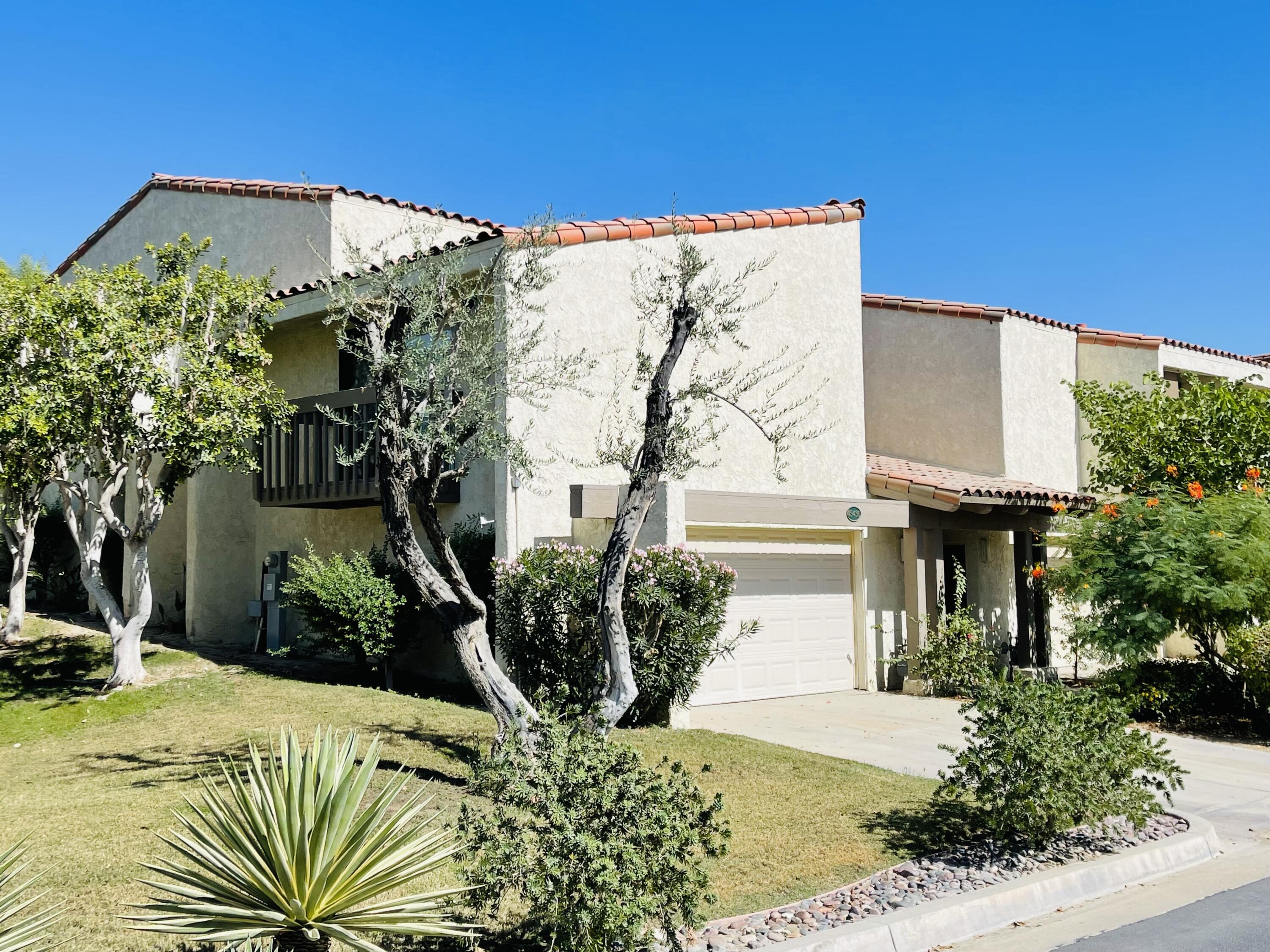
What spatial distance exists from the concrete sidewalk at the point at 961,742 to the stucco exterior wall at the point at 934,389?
5.11 m

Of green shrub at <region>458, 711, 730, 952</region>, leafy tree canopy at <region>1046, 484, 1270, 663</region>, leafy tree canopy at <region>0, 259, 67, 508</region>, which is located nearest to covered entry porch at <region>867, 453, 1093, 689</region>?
leafy tree canopy at <region>1046, 484, 1270, 663</region>

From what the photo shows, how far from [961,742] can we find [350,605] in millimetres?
6924

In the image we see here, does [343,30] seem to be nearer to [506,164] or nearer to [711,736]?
[506,164]

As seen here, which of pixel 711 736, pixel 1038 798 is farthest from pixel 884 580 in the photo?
pixel 1038 798

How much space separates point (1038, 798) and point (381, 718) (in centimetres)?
660

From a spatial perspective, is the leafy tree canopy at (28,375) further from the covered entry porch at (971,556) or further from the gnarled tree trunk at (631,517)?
the covered entry porch at (971,556)

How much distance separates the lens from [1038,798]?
7.05 metres

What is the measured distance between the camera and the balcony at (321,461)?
45.4 ft

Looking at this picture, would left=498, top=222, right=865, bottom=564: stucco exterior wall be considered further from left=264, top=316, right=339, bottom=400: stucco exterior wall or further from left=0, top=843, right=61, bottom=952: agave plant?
left=0, top=843, right=61, bottom=952: agave plant

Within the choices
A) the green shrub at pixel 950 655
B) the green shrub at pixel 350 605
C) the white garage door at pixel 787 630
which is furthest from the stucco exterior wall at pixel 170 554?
the green shrub at pixel 950 655

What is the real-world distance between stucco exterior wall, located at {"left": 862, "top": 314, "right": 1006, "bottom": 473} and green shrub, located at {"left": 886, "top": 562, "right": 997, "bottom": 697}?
10.7 feet

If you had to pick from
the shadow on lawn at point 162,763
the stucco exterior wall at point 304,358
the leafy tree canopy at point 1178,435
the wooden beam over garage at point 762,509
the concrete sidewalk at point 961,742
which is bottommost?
the concrete sidewalk at point 961,742

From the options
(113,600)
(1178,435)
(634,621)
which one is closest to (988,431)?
(1178,435)

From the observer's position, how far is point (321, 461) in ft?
47.8
